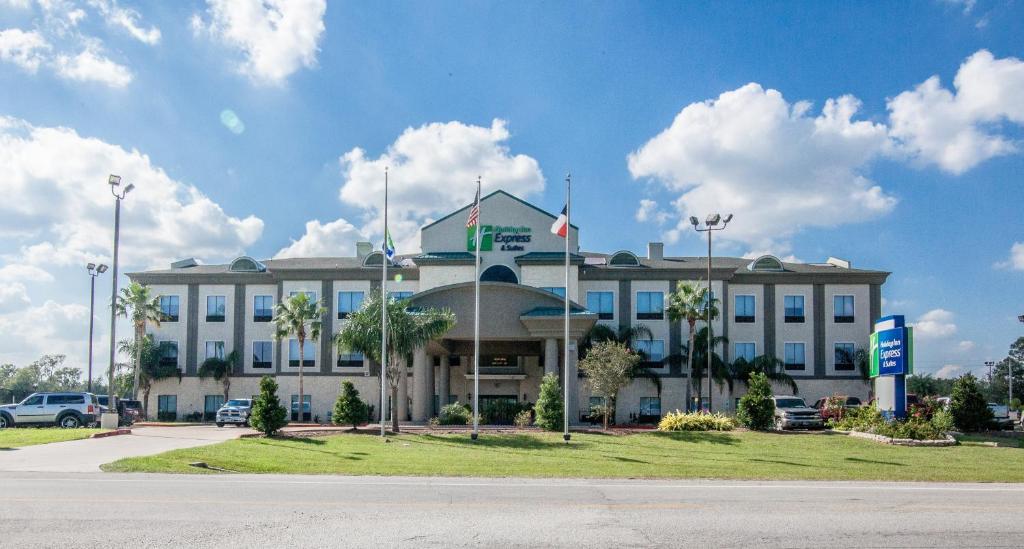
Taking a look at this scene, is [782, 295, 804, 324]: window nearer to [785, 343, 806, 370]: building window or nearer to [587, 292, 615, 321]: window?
[785, 343, 806, 370]: building window

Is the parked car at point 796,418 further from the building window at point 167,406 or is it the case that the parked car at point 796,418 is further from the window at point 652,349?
the building window at point 167,406

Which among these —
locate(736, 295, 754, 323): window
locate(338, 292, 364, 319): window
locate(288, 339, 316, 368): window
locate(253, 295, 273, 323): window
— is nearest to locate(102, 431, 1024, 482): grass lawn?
locate(736, 295, 754, 323): window

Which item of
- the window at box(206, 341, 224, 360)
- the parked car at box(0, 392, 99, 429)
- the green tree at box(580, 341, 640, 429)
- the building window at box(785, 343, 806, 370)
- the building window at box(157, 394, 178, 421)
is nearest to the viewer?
the green tree at box(580, 341, 640, 429)

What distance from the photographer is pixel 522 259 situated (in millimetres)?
47062

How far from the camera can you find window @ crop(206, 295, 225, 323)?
170 ft

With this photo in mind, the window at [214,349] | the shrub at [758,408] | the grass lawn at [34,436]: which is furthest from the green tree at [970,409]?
the window at [214,349]

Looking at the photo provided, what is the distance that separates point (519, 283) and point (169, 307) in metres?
24.5

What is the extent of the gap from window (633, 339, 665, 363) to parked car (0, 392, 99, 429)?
31538 mm

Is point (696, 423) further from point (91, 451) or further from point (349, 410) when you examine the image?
point (91, 451)

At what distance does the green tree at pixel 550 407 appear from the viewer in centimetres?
3291

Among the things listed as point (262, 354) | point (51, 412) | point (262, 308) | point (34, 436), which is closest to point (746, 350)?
point (262, 354)

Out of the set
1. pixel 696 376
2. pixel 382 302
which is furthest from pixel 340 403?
pixel 696 376

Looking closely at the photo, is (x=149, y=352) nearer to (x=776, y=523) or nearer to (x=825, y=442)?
(x=825, y=442)

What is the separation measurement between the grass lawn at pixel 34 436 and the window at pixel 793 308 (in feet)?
134
